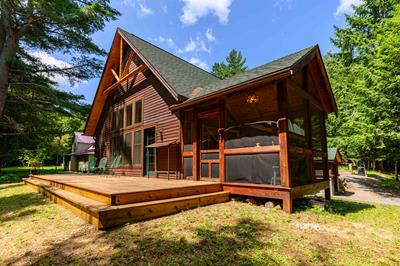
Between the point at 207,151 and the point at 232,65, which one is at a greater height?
the point at 232,65

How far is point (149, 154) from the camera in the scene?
30.4ft

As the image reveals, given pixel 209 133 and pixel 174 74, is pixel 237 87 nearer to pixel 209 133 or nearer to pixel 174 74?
pixel 209 133

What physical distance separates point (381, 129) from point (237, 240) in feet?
36.4

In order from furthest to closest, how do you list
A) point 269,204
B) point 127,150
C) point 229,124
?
point 127,150 → point 229,124 → point 269,204

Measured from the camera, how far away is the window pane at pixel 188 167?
23.0 feet

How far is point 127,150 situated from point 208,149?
17.0ft

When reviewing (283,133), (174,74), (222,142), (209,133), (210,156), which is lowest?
(210,156)

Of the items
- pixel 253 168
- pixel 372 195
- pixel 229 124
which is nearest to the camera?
pixel 253 168

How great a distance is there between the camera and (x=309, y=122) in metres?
6.52

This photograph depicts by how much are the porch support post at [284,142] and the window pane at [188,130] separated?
10.6 ft

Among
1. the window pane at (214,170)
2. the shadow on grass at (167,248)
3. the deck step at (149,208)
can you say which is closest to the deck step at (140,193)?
the deck step at (149,208)

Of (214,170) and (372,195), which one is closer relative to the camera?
(214,170)

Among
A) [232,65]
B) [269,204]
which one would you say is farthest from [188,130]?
[232,65]

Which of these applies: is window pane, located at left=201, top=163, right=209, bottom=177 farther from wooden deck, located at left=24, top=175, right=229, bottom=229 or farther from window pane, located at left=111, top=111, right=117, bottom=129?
window pane, located at left=111, top=111, right=117, bottom=129
